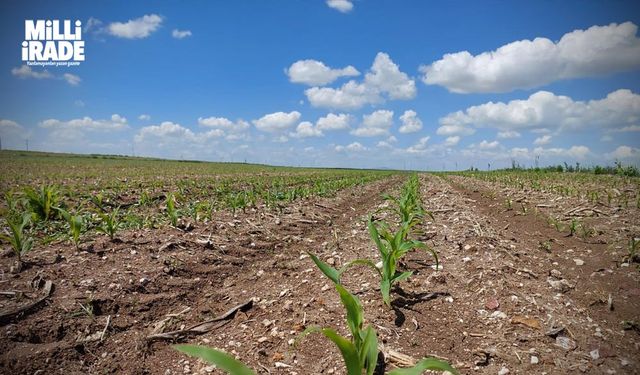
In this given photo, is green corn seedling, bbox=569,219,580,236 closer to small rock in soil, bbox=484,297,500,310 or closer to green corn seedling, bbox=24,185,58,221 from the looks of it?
small rock in soil, bbox=484,297,500,310

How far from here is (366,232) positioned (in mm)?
6875

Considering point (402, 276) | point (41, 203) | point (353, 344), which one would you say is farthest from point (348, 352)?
point (41, 203)

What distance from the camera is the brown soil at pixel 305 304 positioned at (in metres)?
2.81

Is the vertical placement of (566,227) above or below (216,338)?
above

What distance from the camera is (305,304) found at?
3.65 m

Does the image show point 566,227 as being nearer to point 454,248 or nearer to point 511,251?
point 511,251

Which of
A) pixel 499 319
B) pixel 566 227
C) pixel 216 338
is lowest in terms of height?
pixel 216 338

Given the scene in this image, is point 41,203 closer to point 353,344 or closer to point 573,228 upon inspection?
point 353,344

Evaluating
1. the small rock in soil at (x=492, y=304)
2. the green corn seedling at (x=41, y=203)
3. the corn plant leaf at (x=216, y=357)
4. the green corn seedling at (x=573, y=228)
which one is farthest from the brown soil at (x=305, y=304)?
the green corn seedling at (x=41, y=203)

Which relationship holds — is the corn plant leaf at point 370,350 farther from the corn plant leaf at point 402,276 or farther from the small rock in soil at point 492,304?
the small rock in soil at point 492,304

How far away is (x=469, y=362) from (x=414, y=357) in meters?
0.42

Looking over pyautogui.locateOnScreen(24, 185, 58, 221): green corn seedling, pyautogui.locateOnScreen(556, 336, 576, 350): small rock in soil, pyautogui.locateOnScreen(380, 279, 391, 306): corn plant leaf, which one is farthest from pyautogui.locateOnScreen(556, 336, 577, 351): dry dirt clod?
pyautogui.locateOnScreen(24, 185, 58, 221): green corn seedling

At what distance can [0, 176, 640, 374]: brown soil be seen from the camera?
281 cm

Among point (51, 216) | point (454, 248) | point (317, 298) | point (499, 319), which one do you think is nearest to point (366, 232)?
point (454, 248)
